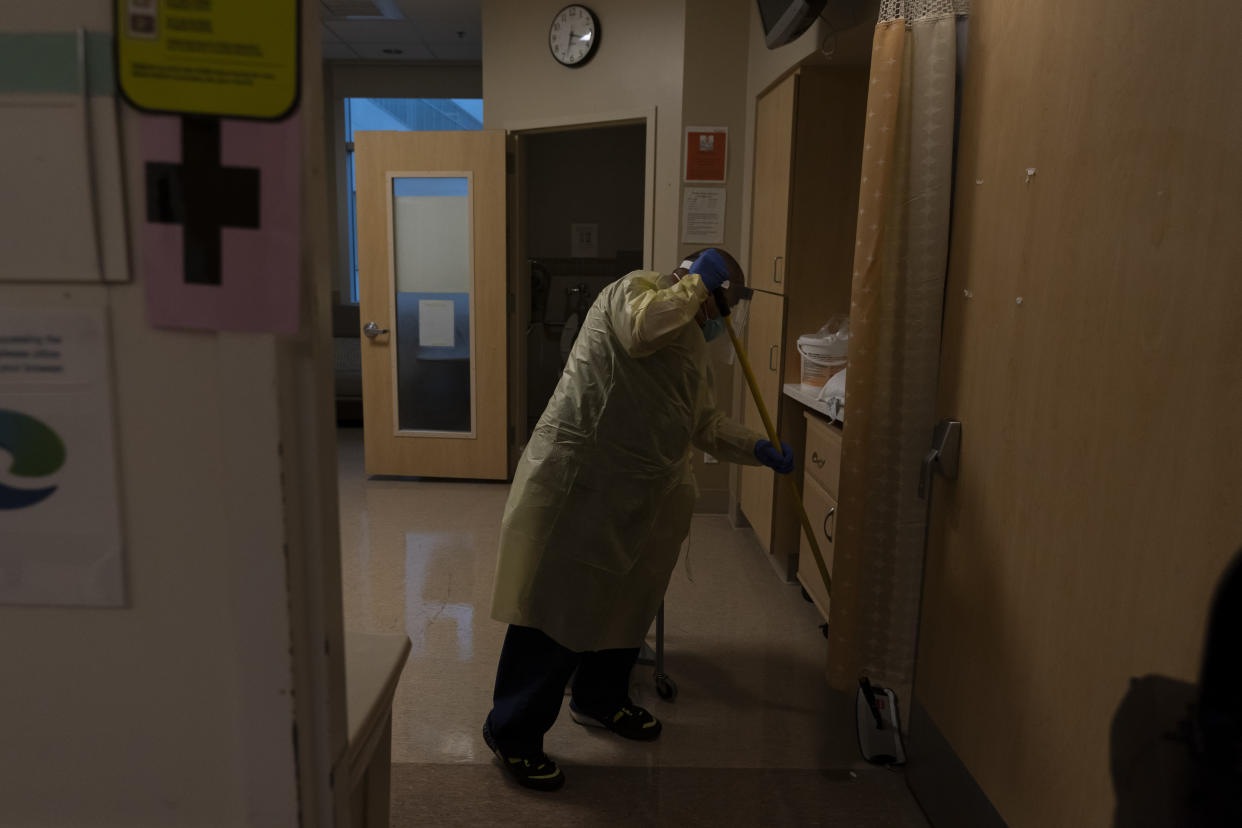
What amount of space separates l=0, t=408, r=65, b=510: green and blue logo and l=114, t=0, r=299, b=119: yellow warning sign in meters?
0.28

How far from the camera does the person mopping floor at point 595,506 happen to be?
1892mm

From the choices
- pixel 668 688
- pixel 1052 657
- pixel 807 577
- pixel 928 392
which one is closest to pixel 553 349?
pixel 807 577

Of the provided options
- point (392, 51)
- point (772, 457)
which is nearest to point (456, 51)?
point (392, 51)

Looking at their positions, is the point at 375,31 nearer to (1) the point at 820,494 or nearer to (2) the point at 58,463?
(1) the point at 820,494

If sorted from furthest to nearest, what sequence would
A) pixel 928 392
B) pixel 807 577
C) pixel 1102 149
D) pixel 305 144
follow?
pixel 807 577 → pixel 928 392 → pixel 1102 149 → pixel 305 144

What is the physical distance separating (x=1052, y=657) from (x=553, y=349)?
4822 mm

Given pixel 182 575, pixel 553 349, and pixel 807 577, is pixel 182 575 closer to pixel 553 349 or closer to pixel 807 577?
pixel 807 577

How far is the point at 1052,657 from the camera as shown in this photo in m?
1.33

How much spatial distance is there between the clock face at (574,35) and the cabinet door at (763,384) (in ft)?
5.07

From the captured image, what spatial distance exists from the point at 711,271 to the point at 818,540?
3.82ft

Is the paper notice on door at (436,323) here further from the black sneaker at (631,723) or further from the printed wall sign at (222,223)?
the printed wall sign at (222,223)

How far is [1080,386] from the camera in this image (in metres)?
1.26

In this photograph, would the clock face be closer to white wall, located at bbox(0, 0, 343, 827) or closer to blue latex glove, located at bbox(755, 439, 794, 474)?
blue latex glove, located at bbox(755, 439, 794, 474)

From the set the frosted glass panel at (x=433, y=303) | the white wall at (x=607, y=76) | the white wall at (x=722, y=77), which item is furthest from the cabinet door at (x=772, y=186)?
the frosted glass panel at (x=433, y=303)
